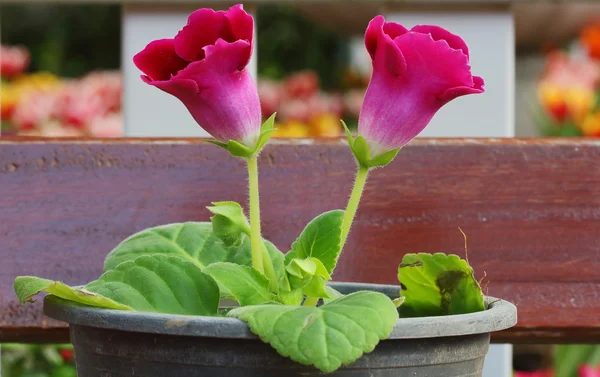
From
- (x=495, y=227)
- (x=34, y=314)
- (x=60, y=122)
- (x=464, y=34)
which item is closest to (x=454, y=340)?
(x=495, y=227)

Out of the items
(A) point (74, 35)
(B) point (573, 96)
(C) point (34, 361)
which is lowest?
(C) point (34, 361)

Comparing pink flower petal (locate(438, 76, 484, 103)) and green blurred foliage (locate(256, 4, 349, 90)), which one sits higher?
green blurred foliage (locate(256, 4, 349, 90))

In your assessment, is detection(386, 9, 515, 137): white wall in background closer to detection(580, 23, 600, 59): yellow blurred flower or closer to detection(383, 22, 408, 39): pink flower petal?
detection(383, 22, 408, 39): pink flower petal

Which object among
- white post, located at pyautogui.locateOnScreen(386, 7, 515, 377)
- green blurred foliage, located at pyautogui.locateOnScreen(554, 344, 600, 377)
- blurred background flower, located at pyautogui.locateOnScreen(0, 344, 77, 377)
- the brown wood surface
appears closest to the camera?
the brown wood surface

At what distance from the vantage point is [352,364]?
515 mm

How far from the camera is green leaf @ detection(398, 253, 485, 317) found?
2.00 feet

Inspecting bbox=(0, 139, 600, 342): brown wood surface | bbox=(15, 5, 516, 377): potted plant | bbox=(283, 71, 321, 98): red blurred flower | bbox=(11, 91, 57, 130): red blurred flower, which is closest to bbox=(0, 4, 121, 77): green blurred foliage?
bbox=(283, 71, 321, 98): red blurred flower

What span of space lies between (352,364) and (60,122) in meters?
1.97

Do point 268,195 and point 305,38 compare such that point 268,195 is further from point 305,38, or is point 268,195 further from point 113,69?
point 113,69

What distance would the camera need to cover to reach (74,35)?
5.02 m

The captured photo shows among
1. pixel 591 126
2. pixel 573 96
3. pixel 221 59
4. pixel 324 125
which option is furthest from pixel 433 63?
pixel 324 125

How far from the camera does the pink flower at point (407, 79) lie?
1.83ft

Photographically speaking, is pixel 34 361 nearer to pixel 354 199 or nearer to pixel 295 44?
pixel 354 199

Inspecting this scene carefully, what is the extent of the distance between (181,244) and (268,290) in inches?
4.9
